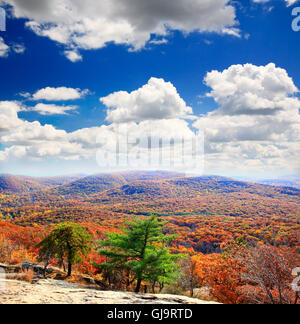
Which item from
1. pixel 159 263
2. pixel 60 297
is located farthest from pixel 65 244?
pixel 60 297

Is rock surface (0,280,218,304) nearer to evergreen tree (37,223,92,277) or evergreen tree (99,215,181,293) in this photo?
evergreen tree (99,215,181,293)

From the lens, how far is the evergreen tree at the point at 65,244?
53.4ft

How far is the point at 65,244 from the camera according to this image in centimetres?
1688

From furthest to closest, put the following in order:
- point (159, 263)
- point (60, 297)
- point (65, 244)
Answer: point (65, 244) → point (159, 263) → point (60, 297)

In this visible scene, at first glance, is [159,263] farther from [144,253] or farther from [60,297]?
[60,297]

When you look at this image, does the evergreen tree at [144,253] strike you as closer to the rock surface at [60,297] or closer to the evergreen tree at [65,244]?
the rock surface at [60,297]

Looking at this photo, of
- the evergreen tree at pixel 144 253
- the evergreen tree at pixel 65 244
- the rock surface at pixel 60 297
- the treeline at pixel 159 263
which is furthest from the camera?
the evergreen tree at pixel 65 244

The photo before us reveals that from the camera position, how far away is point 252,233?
3278 inches

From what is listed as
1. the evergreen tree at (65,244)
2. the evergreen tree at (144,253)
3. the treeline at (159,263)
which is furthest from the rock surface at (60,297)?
the evergreen tree at (65,244)

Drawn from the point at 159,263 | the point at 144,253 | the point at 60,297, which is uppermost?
the point at 60,297

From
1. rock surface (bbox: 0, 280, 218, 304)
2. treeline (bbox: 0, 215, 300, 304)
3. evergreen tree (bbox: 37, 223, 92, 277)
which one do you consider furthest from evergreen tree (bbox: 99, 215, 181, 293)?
evergreen tree (bbox: 37, 223, 92, 277)
